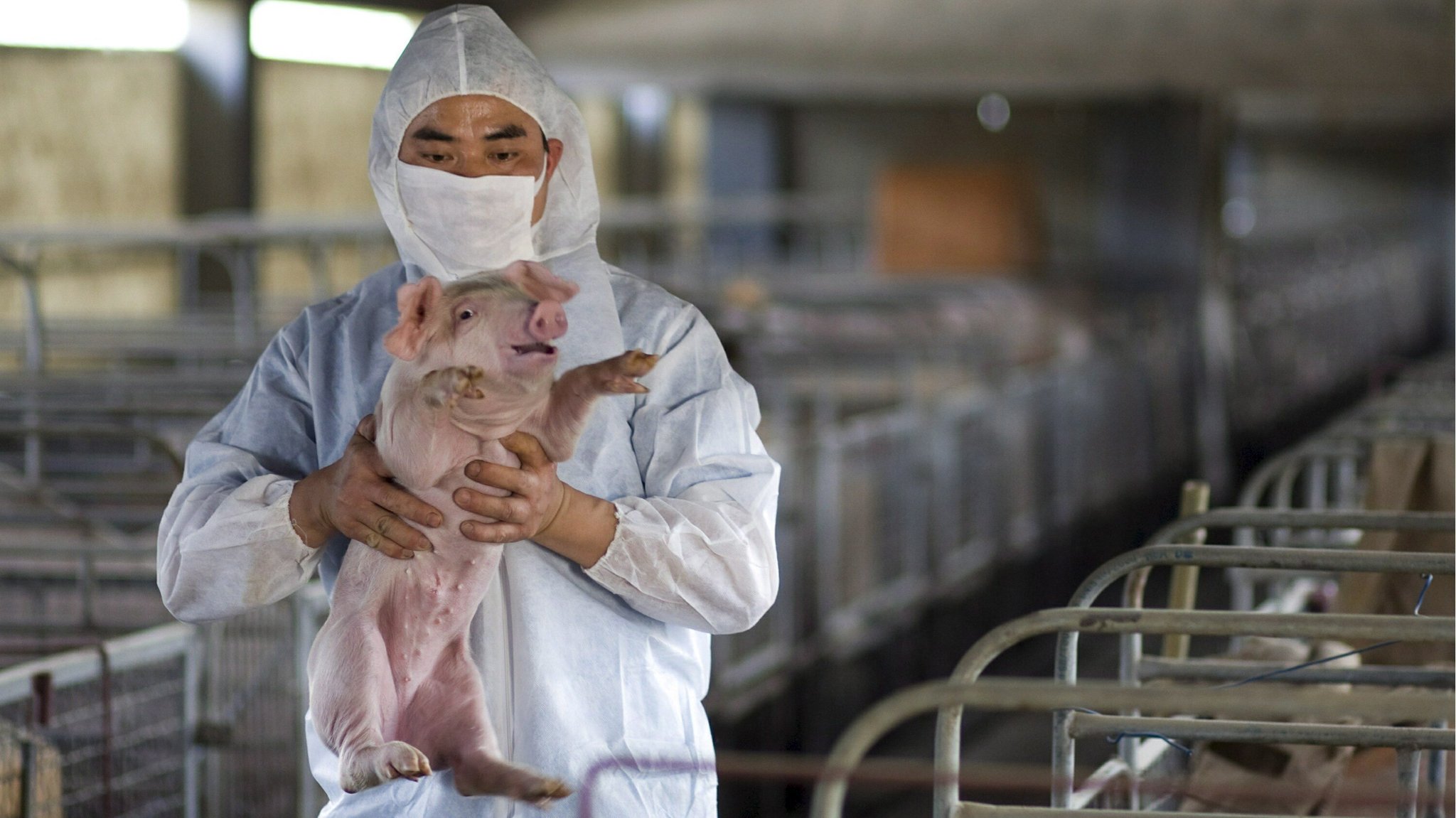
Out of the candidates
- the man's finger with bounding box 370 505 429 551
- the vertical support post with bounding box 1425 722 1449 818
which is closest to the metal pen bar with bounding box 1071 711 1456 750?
the vertical support post with bounding box 1425 722 1449 818

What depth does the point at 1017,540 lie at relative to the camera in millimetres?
7598

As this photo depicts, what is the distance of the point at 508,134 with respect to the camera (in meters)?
1.61

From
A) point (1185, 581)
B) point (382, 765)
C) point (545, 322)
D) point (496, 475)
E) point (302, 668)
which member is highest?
point (545, 322)

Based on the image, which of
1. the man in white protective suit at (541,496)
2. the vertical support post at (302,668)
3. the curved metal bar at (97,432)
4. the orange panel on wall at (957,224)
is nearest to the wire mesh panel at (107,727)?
the vertical support post at (302,668)

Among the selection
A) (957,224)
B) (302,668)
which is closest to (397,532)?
(302,668)

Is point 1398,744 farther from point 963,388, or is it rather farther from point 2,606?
point 963,388

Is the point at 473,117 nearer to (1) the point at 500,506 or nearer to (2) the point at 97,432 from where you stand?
(1) the point at 500,506

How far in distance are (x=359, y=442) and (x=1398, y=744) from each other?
1.41m

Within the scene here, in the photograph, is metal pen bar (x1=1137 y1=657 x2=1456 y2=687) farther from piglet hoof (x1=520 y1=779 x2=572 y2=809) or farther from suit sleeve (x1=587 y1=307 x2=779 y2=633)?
piglet hoof (x1=520 y1=779 x2=572 y2=809)

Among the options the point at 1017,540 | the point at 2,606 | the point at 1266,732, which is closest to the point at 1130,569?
the point at 1266,732

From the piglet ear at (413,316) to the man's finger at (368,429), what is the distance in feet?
0.33

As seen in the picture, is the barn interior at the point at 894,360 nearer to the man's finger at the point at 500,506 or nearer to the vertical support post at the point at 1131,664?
the vertical support post at the point at 1131,664

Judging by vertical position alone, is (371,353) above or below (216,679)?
above

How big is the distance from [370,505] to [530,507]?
0.54 feet
